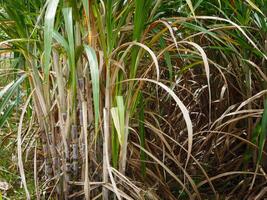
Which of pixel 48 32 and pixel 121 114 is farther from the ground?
pixel 48 32

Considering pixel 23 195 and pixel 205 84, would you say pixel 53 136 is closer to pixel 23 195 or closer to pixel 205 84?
pixel 23 195

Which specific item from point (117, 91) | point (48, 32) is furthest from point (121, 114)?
point (48, 32)

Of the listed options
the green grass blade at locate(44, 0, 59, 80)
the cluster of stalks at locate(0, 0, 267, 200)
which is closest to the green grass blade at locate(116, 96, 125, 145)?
the cluster of stalks at locate(0, 0, 267, 200)

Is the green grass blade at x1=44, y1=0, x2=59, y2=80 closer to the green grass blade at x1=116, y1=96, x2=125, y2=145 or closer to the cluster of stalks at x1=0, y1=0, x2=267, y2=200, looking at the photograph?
the cluster of stalks at x1=0, y1=0, x2=267, y2=200

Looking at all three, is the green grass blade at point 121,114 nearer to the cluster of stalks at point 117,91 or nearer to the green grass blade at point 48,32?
the cluster of stalks at point 117,91

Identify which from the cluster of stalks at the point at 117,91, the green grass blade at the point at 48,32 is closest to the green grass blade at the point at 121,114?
the cluster of stalks at the point at 117,91

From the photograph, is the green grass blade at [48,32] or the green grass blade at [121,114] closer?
the green grass blade at [48,32]

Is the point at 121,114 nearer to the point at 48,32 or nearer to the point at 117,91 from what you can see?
the point at 117,91

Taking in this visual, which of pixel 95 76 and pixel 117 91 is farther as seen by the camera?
pixel 117 91

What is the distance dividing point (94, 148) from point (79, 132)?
11 cm

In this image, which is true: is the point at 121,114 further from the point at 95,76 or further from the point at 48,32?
the point at 48,32

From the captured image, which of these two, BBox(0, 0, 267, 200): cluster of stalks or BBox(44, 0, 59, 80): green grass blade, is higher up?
BBox(44, 0, 59, 80): green grass blade

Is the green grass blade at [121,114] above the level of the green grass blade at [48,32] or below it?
below

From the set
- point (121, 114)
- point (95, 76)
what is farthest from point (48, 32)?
point (121, 114)
